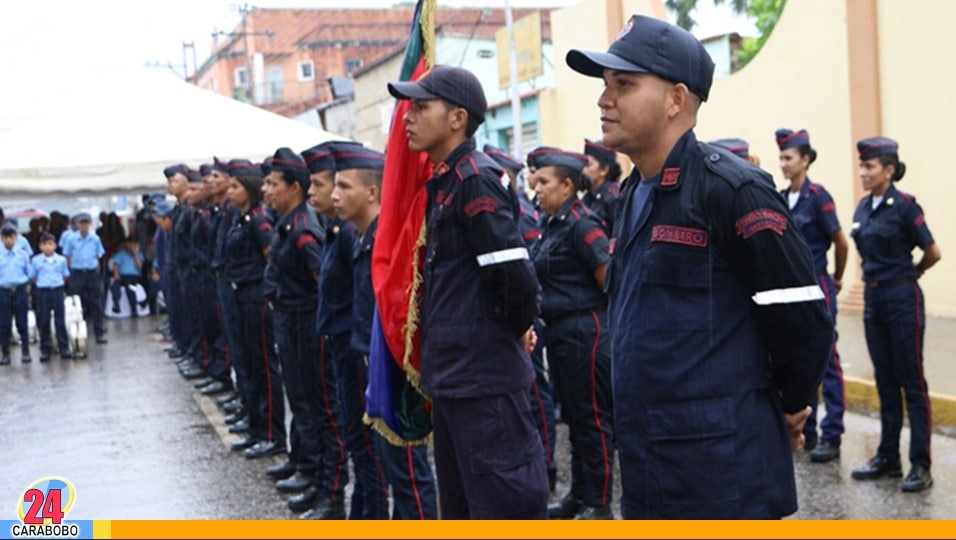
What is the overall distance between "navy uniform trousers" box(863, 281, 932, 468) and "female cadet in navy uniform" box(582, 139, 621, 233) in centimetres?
211

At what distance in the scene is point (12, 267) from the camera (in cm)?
1503

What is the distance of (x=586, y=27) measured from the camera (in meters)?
19.8

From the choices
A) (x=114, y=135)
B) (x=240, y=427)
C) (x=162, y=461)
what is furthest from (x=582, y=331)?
(x=114, y=135)

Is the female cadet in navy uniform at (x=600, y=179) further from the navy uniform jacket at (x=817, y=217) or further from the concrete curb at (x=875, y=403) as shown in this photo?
the concrete curb at (x=875, y=403)

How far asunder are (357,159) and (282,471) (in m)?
2.87

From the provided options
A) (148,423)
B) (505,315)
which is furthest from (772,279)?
(148,423)

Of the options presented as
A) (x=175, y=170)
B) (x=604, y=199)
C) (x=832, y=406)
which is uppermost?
(x=175, y=170)

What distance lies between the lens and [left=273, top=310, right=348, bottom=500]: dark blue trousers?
6332 mm

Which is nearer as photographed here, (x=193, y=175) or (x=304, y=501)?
(x=304, y=501)

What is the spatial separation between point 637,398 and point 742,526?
45cm

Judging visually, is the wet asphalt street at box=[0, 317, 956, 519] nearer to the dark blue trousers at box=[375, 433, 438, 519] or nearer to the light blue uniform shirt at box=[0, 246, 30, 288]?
the dark blue trousers at box=[375, 433, 438, 519]

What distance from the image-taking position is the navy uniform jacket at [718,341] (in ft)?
9.13

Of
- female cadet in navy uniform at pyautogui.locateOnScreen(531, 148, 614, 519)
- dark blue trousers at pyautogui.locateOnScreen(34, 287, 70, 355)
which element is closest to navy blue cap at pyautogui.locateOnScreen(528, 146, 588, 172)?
female cadet in navy uniform at pyautogui.locateOnScreen(531, 148, 614, 519)

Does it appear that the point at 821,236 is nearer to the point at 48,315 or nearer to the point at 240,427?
the point at 240,427
